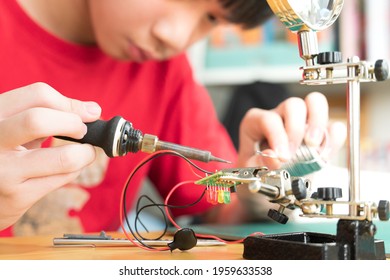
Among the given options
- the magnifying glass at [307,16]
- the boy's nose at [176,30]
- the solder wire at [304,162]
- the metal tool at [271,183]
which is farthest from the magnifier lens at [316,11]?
the boy's nose at [176,30]

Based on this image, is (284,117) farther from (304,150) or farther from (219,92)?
(219,92)

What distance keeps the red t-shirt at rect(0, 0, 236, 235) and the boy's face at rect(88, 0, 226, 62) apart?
0.38ft

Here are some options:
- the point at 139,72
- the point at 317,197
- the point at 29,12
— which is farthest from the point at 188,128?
the point at 317,197

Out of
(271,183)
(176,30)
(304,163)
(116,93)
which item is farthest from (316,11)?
(116,93)

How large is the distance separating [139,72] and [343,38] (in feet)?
2.69

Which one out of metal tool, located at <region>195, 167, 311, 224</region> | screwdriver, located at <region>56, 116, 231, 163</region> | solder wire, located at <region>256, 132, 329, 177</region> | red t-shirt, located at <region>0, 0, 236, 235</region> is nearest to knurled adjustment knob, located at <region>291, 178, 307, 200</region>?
metal tool, located at <region>195, 167, 311, 224</region>

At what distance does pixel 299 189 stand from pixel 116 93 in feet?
2.30

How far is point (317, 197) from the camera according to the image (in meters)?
0.40

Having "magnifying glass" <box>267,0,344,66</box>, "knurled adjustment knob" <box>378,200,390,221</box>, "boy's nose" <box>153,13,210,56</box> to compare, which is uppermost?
"boy's nose" <box>153,13,210,56</box>

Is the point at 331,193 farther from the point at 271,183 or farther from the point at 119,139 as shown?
the point at 119,139

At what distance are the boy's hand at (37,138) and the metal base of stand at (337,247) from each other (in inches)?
6.8

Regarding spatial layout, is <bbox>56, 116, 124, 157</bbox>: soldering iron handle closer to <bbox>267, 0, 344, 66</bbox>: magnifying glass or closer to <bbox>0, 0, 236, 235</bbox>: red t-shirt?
<bbox>267, 0, 344, 66</bbox>: magnifying glass

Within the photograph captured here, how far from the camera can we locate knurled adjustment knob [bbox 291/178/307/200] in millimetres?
393

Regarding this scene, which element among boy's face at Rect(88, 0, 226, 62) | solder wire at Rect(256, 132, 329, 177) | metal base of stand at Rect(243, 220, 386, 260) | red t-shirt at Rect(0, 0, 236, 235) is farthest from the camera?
red t-shirt at Rect(0, 0, 236, 235)
